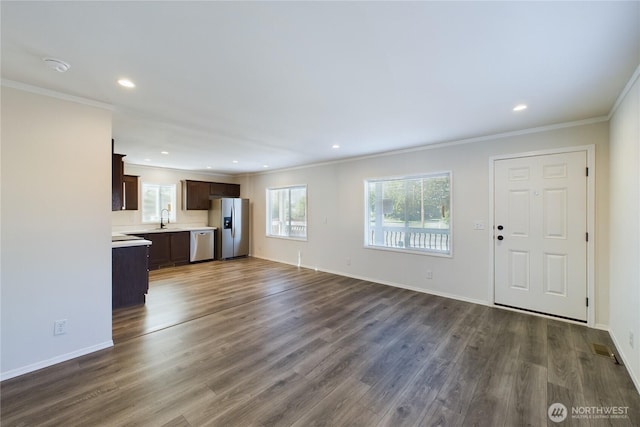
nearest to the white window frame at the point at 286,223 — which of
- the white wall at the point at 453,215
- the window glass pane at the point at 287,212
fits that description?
the window glass pane at the point at 287,212

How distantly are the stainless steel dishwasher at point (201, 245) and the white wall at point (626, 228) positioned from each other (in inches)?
291

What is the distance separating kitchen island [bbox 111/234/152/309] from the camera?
3.64 metres

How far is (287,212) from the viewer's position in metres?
7.00

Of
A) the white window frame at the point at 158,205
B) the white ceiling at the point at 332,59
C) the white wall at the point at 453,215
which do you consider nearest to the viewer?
the white ceiling at the point at 332,59

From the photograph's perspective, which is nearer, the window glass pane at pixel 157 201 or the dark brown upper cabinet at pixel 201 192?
the window glass pane at pixel 157 201

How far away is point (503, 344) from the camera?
2701mm

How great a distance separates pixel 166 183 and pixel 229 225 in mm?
1912

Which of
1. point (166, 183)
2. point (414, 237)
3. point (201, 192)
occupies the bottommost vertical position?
point (414, 237)

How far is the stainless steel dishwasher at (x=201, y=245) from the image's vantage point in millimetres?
6785

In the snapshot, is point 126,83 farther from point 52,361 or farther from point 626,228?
point 626,228

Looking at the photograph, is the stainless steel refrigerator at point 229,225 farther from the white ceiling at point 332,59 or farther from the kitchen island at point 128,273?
the white ceiling at point 332,59

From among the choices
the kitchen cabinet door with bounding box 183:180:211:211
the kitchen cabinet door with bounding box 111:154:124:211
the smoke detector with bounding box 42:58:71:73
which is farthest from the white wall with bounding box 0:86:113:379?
the kitchen cabinet door with bounding box 183:180:211:211

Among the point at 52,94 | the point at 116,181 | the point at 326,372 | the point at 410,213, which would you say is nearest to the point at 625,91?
the point at 410,213

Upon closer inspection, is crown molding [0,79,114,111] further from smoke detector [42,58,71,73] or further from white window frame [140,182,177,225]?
white window frame [140,182,177,225]
